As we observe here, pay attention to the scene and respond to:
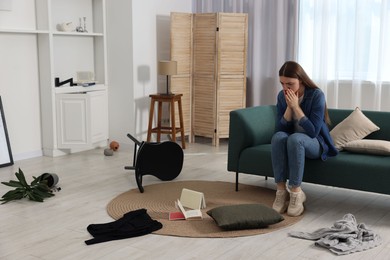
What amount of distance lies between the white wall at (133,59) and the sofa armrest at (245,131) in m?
2.10

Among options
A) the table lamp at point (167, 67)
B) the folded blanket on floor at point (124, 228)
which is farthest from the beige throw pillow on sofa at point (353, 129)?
the table lamp at point (167, 67)

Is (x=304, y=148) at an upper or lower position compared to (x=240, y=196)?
upper

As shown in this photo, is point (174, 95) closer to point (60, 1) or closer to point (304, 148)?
point (60, 1)

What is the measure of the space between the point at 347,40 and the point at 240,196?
254cm

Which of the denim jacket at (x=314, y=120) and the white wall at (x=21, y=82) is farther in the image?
the white wall at (x=21, y=82)

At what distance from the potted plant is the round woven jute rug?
1.79 ft

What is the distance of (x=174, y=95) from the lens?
5863 millimetres

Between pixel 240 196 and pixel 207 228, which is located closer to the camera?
pixel 207 228

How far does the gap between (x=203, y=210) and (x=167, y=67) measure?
2463mm

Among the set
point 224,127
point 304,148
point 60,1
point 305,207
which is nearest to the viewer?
point 304,148

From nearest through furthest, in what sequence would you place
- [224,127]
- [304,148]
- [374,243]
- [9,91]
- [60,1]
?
[374,243], [304,148], [9,91], [60,1], [224,127]

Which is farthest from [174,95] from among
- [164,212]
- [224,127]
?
[164,212]

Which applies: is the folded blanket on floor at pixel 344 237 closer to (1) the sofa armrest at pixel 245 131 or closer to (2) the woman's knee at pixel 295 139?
(2) the woman's knee at pixel 295 139

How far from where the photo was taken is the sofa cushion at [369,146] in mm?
3678
